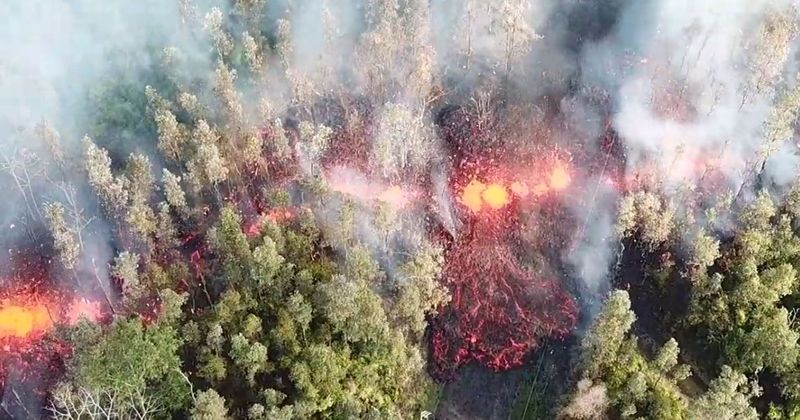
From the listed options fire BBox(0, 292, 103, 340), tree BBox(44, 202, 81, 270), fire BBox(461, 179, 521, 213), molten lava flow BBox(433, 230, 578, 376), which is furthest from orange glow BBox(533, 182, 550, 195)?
tree BBox(44, 202, 81, 270)

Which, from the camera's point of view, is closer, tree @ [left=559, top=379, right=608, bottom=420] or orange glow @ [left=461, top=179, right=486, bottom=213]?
tree @ [left=559, top=379, right=608, bottom=420]

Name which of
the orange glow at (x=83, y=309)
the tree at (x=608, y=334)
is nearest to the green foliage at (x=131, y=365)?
the orange glow at (x=83, y=309)

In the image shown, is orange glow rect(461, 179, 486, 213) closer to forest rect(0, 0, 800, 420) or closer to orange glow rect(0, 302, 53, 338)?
forest rect(0, 0, 800, 420)

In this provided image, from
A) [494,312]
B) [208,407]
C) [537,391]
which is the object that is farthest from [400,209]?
[208,407]

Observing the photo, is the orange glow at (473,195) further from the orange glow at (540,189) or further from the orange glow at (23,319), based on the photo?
the orange glow at (23,319)

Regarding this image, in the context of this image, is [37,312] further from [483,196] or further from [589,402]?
[589,402]

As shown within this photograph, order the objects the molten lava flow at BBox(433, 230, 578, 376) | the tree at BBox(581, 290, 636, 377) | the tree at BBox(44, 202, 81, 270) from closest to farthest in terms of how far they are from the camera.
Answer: the tree at BBox(581, 290, 636, 377) → the tree at BBox(44, 202, 81, 270) → the molten lava flow at BBox(433, 230, 578, 376)

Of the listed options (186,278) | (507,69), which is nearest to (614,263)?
(507,69)
